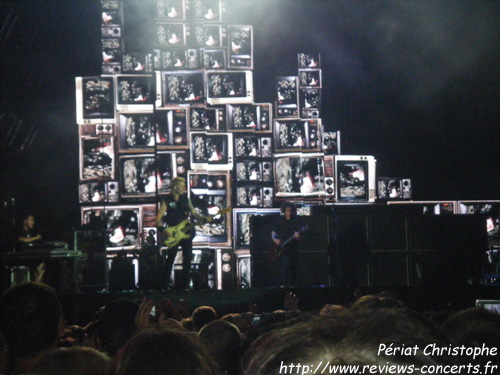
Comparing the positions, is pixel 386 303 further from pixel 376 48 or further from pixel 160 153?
pixel 376 48

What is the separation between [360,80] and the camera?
1141cm

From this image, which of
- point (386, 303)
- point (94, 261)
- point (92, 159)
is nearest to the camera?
point (386, 303)

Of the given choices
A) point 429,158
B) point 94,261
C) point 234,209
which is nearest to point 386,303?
point 94,261

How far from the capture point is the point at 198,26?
11.2 meters

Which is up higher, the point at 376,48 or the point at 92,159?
the point at 376,48

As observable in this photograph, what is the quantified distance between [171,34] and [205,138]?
2.00m

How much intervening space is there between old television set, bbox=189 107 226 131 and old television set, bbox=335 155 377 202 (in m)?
2.27

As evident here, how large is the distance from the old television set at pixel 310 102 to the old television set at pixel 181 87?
189 centimetres

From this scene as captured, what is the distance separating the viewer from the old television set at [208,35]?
36.7 feet

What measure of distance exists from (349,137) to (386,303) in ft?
30.9

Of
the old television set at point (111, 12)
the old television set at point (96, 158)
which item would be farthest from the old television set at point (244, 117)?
the old television set at point (111, 12)

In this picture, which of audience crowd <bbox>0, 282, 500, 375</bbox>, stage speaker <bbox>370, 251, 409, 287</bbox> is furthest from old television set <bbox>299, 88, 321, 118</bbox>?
audience crowd <bbox>0, 282, 500, 375</bbox>

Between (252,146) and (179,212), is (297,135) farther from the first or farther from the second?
(179,212)

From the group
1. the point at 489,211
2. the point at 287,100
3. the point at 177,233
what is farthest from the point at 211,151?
the point at 489,211
